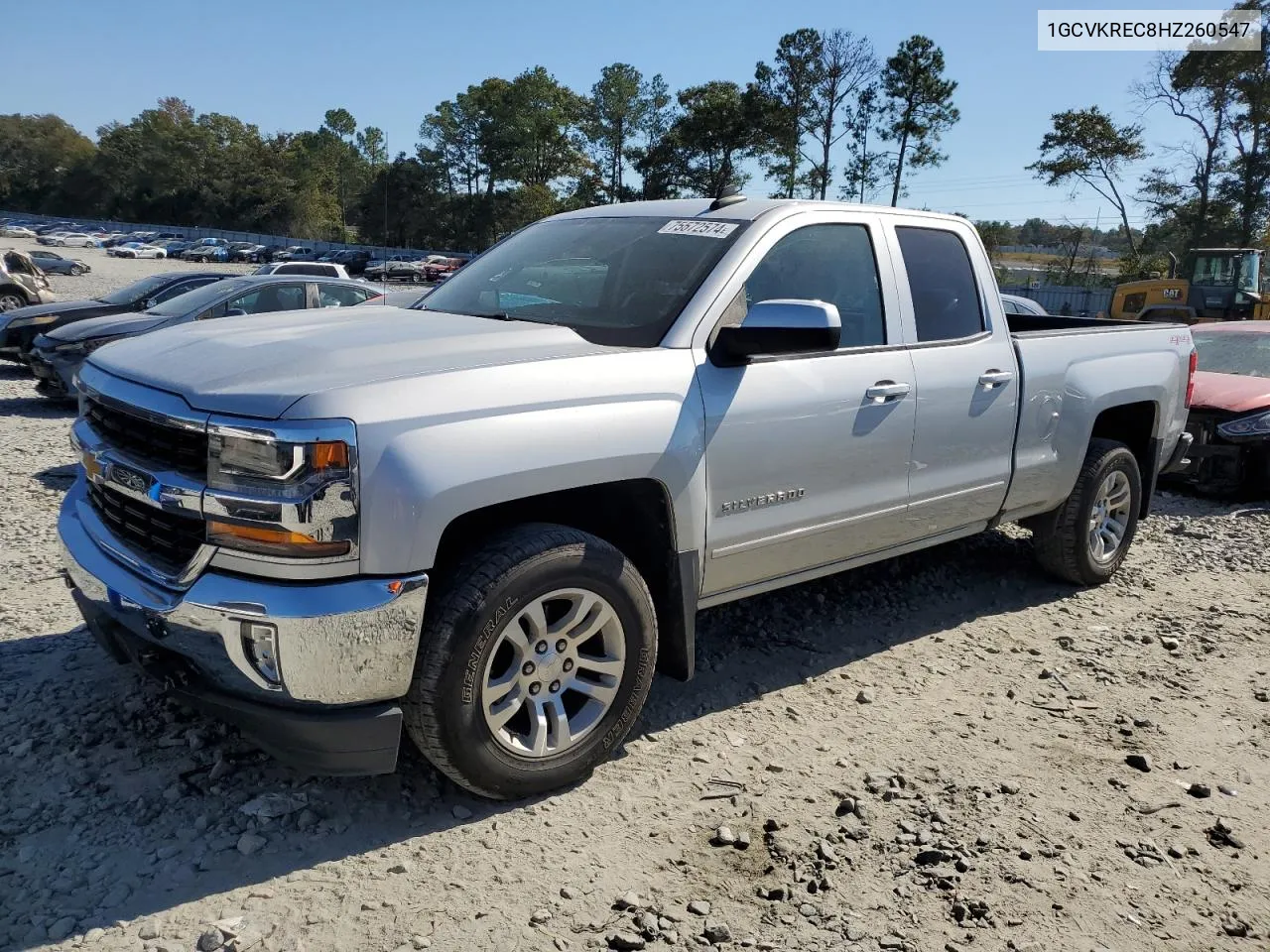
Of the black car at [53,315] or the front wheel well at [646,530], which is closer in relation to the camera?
the front wheel well at [646,530]

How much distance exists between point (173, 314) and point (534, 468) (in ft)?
27.8

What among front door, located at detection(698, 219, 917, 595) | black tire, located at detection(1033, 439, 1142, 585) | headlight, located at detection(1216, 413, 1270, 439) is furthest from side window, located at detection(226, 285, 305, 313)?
headlight, located at detection(1216, 413, 1270, 439)

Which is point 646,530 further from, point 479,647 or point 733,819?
point 733,819

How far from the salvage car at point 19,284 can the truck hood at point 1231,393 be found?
17564 millimetres

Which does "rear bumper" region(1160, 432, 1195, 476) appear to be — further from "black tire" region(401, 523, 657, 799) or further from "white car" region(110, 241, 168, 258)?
"white car" region(110, 241, 168, 258)

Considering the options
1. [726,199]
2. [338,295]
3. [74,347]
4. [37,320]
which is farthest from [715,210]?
[37,320]

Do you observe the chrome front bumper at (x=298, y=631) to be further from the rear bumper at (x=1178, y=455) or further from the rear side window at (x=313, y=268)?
the rear side window at (x=313, y=268)

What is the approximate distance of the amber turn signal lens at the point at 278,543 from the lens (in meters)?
2.56

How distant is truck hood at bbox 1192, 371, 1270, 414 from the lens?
26.5 feet

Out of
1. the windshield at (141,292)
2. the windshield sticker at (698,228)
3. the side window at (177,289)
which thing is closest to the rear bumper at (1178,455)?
the windshield sticker at (698,228)

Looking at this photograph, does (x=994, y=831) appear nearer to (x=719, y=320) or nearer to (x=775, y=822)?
(x=775, y=822)

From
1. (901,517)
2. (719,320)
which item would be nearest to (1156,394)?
(901,517)

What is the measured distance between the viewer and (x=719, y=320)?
3.47m

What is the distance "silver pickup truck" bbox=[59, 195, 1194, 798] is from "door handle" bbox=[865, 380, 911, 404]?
17mm
